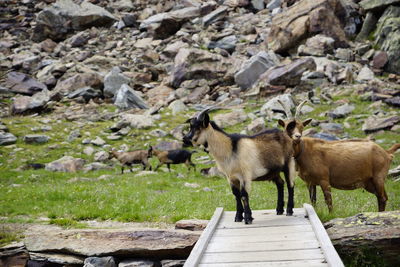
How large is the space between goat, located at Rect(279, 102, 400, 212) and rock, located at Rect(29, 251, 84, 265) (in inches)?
210

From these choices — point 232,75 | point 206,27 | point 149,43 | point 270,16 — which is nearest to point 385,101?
point 232,75

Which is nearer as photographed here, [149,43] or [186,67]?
[186,67]

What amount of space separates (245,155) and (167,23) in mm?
44736

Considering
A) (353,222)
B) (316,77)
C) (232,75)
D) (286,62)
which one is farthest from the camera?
(232,75)

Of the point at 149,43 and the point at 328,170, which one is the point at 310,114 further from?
the point at 149,43

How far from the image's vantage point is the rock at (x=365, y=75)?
29828 mm

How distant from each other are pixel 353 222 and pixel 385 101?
19.8 metres

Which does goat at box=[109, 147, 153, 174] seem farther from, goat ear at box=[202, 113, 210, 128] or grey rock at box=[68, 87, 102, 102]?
grey rock at box=[68, 87, 102, 102]

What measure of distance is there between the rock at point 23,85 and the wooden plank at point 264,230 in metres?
37.2

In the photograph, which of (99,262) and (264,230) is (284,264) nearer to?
(264,230)

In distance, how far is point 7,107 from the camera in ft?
121

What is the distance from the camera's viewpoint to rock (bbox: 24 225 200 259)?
8.07 meters

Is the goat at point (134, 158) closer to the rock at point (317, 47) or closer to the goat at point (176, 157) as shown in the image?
the goat at point (176, 157)

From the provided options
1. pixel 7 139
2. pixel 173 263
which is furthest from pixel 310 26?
pixel 173 263
